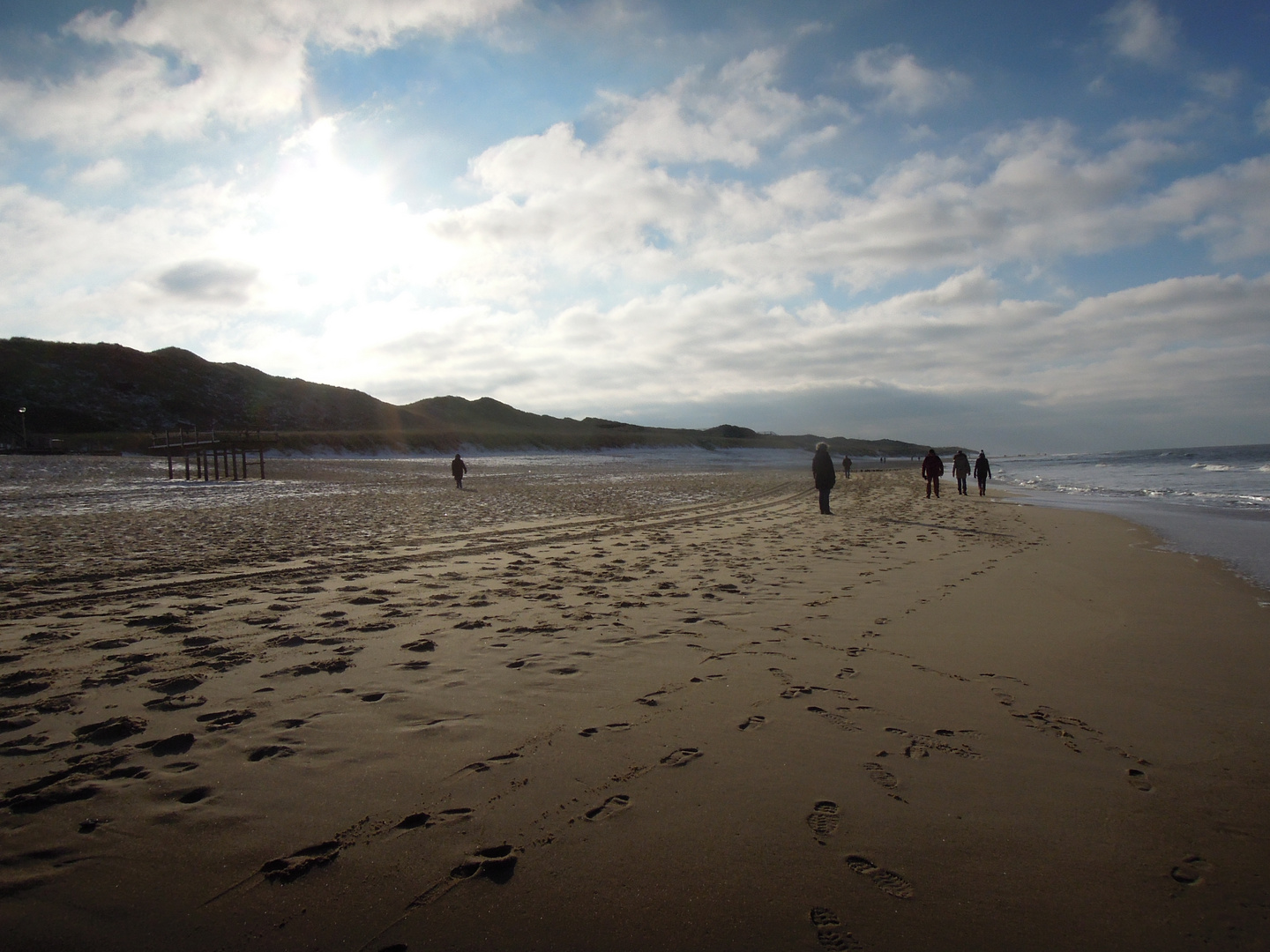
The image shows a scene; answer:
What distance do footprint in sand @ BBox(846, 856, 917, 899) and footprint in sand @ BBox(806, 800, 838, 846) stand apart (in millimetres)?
151

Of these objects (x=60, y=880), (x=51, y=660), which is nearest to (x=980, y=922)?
(x=60, y=880)

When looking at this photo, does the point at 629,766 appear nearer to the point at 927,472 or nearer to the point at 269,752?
the point at 269,752

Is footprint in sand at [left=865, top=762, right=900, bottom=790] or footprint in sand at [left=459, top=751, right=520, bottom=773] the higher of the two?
→ footprint in sand at [left=459, top=751, right=520, bottom=773]

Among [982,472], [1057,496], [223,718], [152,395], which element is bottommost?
[1057,496]

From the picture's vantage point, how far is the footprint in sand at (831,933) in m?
2.08

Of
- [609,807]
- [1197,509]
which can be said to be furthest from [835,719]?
[1197,509]

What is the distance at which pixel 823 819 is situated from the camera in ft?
9.05

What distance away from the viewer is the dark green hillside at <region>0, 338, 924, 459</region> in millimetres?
70000

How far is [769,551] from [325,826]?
8152mm

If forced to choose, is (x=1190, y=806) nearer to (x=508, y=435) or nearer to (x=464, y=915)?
(x=464, y=915)

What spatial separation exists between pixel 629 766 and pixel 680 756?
0.29 m

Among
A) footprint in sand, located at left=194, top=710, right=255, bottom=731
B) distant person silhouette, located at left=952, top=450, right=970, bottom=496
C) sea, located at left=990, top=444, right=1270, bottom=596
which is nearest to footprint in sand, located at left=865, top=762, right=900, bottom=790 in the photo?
footprint in sand, located at left=194, top=710, right=255, bottom=731

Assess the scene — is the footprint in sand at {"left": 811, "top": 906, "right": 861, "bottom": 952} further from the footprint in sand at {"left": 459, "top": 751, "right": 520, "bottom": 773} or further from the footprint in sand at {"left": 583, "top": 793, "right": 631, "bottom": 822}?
the footprint in sand at {"left": 459, "top": 751, "right": 520, "bottom": 773}

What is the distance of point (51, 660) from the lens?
4.73 metres
